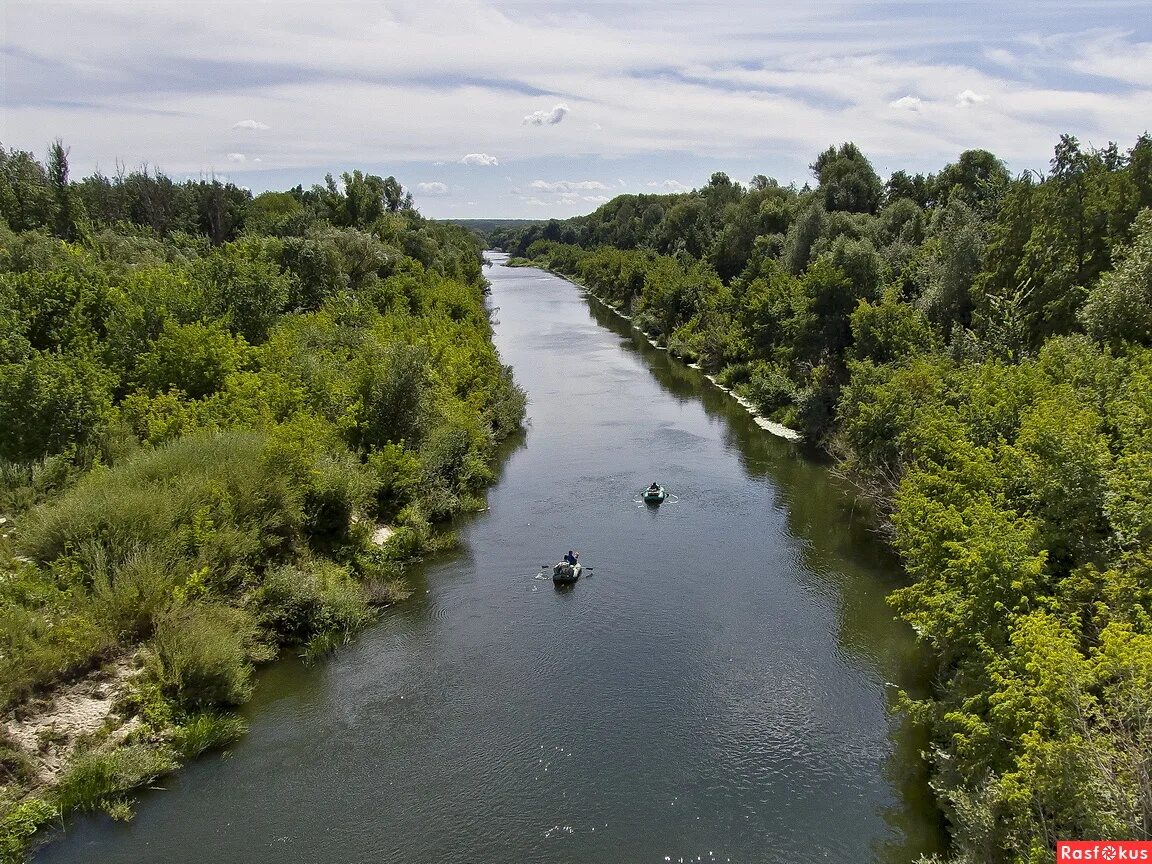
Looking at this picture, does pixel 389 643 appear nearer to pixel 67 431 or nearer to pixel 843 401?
pixel 67 431

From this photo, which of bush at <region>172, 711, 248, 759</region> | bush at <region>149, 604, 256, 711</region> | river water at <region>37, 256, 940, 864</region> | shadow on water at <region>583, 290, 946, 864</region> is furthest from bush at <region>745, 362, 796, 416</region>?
bush at <region>172, 711, 248, 759</region>

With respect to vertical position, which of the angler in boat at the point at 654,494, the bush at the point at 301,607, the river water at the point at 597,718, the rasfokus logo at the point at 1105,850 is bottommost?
the river water at the point at 597,718

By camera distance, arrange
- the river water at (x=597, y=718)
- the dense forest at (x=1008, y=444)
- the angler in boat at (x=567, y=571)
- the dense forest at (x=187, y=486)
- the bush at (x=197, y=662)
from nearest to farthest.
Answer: the dense forest at (x=1008, y=444), the river water at (x=597, y=718), the dense forest at (x=187, y=486), the bush at (x=197, y=662), the angler in boat at (x=567, y=571)

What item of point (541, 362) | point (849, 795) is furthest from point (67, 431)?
point (541, 362)

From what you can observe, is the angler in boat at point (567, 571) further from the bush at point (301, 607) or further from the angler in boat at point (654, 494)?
the angler in boat at point (654, 494)

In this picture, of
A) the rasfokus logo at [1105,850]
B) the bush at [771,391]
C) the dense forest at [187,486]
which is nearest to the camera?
the rasfokus logo at [1105,850]

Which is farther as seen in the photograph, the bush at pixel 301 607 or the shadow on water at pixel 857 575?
the bush at pixel 301 607

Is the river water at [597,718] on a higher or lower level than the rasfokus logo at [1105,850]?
lower

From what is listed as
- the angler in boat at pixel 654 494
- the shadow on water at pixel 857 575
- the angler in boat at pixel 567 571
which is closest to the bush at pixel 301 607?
the angler in boat at pixel 567 571
